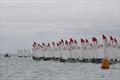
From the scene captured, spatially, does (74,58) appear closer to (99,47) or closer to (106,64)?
(99,47)

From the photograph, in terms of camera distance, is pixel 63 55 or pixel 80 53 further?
pixel 63 55

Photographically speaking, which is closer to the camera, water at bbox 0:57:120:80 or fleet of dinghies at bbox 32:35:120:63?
water at bbox 0:57:120:80

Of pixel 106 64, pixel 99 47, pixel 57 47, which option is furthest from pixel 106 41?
pixel 57 47

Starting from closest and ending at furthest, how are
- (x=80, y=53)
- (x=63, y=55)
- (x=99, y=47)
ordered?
1. (x=99, y=47)
2. (x=80, y=53)
3. (x=63, y=55)

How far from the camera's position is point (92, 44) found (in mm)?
154125

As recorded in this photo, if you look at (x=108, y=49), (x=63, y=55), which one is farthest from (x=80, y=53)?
(x=108, y=49)

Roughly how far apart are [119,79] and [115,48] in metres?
81.6

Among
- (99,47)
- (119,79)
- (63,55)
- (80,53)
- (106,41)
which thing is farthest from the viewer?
(63,55)

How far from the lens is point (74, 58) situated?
166125 millimetres

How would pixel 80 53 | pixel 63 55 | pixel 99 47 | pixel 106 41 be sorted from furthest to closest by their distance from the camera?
1. pixel 63 55
2. pixel 80 53
3. pixel 99 47
4. pixel 106 41

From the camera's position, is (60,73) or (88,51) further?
(88,51)

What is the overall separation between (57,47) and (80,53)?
98.2ft

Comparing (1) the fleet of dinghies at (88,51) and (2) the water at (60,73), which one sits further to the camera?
(1) the fleet of dinghies at (88,51)

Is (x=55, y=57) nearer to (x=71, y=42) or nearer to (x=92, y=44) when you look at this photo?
(x=71, y=42)
